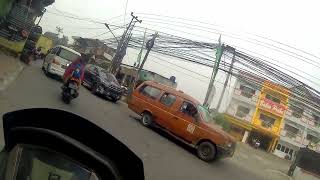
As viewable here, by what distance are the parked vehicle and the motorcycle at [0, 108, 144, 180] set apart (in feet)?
63.9

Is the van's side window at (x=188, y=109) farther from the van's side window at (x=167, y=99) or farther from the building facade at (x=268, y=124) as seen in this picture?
the building facade at (x=268, y=124)

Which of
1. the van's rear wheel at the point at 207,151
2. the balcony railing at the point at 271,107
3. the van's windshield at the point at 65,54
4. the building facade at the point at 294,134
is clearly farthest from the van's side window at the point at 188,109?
the building facade at the point at 294,134

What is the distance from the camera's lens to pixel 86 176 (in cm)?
167

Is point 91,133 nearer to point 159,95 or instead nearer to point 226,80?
point 159,95

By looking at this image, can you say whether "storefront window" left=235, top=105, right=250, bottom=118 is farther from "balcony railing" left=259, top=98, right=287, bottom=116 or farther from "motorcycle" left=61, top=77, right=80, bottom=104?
"motorcycle" left=61, top=77, right=80, bottom=104

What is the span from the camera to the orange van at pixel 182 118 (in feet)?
43.2

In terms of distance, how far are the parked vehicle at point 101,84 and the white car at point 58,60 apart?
1970 millimetres

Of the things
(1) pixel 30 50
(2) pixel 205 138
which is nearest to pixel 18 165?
(2) pixel 205 138

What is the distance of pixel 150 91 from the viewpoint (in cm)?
1583

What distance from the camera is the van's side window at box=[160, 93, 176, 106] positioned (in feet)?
48.6

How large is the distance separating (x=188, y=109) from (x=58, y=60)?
8.60 meters

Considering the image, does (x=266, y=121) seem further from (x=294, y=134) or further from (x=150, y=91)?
(x=150, y=91)

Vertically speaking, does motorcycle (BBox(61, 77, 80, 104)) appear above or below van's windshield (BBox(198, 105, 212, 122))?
below

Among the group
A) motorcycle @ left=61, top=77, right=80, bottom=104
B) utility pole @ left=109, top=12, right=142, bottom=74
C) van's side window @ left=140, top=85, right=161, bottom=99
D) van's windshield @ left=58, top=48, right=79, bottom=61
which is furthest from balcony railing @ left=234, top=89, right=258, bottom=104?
motorcycle @ left=61, top=77, right=80, bottom=104
